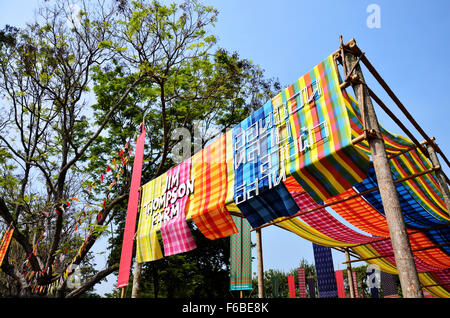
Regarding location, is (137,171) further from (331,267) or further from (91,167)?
(331,267)

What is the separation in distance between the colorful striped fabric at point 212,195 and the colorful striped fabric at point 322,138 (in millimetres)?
1608

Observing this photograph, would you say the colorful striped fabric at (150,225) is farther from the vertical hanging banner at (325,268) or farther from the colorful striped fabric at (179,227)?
the vertical hanging banner at (325,268)

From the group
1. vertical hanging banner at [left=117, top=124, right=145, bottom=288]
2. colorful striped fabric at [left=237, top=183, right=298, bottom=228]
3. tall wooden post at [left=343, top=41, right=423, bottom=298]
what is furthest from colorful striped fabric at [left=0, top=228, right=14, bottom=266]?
tall wooden post at [left=343, top=41, right=423, bottom=298]

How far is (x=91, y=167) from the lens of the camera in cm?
1361

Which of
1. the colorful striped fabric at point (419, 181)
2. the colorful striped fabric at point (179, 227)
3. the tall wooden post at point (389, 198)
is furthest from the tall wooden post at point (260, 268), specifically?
the tall wooden post at point (389, 198)

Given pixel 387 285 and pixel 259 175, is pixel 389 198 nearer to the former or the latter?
pixel 259 175

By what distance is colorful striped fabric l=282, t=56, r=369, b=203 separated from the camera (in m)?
3.58

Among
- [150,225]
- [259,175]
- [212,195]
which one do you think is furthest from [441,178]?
[150,225]

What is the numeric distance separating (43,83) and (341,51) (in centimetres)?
1178

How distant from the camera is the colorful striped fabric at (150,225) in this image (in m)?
6.88

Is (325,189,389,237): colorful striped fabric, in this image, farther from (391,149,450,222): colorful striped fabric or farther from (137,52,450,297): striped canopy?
(391,149,450,222): colorful striped fabric

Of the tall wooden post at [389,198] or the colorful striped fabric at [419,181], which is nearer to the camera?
the tall wooden post at [389,198]

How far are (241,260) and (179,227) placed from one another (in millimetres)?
3377

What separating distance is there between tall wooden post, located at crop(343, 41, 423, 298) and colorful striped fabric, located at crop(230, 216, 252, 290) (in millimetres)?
6201
